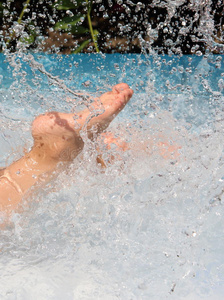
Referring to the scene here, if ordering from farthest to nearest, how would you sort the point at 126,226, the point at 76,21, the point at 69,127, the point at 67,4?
the point at 76,21
the point at 67,4
the point at 126,226
the point at 69,127

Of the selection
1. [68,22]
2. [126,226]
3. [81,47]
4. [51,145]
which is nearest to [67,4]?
[68,22]

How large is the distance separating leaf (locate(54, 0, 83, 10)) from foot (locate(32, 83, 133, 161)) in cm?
195

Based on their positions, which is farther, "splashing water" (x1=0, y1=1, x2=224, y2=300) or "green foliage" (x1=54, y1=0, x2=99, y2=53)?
"green foliage" (x1=54, y1=0, x2=99, y2=53)

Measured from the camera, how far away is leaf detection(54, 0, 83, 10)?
2.88 meters

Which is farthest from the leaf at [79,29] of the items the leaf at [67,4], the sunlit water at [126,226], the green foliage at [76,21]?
the sunlit water at [126,226]

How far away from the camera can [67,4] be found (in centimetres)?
288

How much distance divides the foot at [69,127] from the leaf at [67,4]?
1949 mm

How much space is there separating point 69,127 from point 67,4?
2.08 metres

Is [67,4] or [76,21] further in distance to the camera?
[76,21]

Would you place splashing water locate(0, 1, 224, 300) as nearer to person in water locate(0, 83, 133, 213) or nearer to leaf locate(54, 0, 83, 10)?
person in water locate(0, 83, 133, 213)

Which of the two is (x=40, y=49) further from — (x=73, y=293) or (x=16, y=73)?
(x=73, y=293)

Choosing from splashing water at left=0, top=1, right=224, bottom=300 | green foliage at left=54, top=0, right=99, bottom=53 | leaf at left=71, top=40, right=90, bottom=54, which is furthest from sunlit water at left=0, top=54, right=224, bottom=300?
green foliage at left=54, top=0, right=99, bottom=53

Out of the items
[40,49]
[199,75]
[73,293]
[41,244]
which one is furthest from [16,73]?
[73,293]

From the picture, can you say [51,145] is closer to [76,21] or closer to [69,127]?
[69,127]
